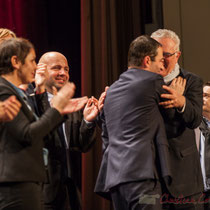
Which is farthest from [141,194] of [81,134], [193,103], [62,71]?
[62,71]

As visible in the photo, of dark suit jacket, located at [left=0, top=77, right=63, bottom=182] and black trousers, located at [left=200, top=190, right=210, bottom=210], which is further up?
dark suit jacket, located at [left=0, top=77, right=63, bottom=182]

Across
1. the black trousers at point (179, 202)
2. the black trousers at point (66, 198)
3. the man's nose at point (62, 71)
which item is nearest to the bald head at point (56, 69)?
the man's nose at point (62, 71)

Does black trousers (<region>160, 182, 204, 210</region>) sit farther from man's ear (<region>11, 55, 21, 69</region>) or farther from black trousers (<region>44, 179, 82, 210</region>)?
man's ear (<region>11, 55, 21, 69</region>)

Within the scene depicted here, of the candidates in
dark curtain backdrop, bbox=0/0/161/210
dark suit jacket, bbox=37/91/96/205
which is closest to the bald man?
dark suit jacket, bbox=37/91/96/205

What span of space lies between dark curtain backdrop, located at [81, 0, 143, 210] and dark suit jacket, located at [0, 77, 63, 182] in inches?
88.8

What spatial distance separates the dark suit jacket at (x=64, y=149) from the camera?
267cm

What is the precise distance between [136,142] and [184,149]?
0.36m

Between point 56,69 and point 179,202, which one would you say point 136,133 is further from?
point 56,69

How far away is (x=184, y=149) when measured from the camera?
2.51m

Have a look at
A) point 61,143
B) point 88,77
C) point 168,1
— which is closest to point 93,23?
point 88,77

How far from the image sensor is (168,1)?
477 centimetres

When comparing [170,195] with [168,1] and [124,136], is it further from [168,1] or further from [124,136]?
[168,1]

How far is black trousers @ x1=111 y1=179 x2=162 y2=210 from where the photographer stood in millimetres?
2219

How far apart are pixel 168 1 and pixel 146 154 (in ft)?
9.41
